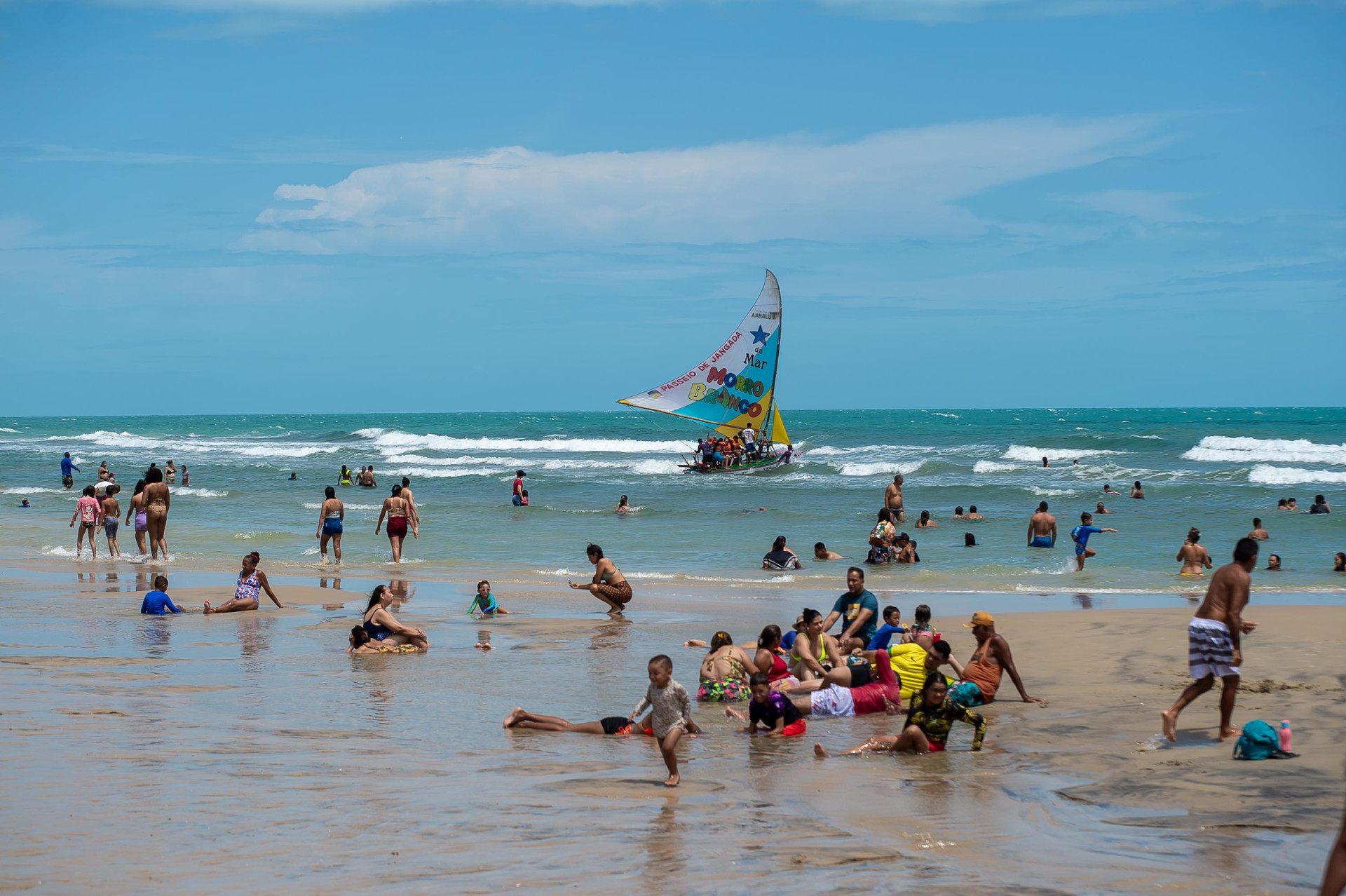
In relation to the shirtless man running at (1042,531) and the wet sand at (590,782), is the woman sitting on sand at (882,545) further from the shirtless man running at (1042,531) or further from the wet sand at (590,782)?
the wet sand at (590,782)

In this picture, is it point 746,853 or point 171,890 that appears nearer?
point 171,890

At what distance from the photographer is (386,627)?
11.8 m

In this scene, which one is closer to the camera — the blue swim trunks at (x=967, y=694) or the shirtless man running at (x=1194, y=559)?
the blue swim trunks at (x=967, y=694)

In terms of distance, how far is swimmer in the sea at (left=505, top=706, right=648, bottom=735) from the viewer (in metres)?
8.49

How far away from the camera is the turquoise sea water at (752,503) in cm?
2016

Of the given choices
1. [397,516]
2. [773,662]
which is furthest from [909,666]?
[397,516]

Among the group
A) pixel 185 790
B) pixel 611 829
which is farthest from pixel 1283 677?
pixel 185 790

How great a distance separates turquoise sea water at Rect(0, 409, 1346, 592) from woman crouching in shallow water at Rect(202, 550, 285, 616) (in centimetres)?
505

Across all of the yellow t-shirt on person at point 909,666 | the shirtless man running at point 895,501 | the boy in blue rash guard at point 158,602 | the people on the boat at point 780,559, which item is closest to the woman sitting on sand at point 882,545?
the people on the boat at point 780,559

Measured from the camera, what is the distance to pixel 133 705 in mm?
8648

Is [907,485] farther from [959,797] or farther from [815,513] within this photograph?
[959,797]

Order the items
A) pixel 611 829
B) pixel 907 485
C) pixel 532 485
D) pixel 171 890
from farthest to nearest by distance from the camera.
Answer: pixel 532 485, pixel 907 485, pixel 611 829, pixel 171 890

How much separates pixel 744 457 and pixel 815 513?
1071cm

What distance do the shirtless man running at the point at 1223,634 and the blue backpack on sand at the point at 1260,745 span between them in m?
0.46
